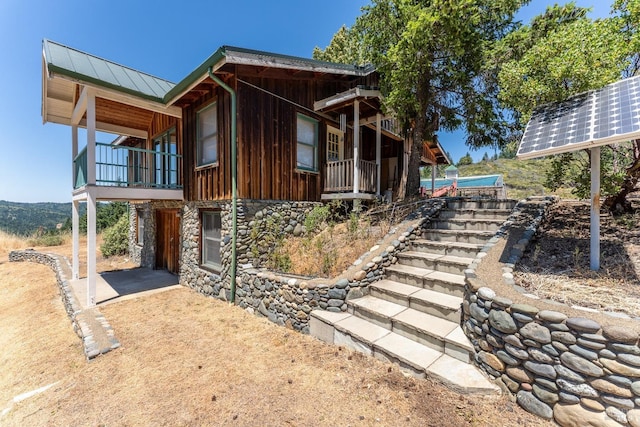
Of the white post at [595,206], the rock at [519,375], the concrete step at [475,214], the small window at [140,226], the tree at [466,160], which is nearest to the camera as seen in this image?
the rock at [519,375]

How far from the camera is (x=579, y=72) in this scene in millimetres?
3715

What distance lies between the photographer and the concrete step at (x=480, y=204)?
6.14 m

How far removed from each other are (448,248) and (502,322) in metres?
2.48

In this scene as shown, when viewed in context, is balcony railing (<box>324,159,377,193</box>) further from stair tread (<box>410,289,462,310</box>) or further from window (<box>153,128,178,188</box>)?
window (<box>153,128,178,188</box>)

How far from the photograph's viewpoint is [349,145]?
952 cm

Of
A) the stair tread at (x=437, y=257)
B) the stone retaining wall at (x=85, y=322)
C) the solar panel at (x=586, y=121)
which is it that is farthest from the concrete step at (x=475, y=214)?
the stone retaining wall at (x=85, y=322)

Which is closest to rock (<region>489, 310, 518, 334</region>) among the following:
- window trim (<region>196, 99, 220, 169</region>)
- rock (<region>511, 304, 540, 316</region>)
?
rock (<region>511, 304, 540, 316</region>)

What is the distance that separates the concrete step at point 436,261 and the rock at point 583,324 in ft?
6.77

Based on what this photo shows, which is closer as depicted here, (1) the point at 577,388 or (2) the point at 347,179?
(1) the point at 577,388

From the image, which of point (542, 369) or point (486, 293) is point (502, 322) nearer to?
point (486, 293)

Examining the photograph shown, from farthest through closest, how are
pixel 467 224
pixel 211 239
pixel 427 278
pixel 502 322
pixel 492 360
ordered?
pixel 211 239, pixel 467 224, pixel 427 278, pixel 492 360, pixel 502 322

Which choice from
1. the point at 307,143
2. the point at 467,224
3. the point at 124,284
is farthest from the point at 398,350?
the point at 124,284

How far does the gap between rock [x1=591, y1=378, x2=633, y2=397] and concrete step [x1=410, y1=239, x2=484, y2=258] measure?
8.97 ft

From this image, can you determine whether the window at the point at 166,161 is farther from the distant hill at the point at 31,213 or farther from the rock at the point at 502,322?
the distant hill at the point at 31,213
